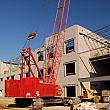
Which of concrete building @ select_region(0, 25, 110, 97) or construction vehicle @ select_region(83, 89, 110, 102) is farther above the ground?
concrete building @ select_region(0, 25, 110, 97)

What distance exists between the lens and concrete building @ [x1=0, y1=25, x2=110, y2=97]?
38719mm

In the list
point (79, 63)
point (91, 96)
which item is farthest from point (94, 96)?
point (79, 63)

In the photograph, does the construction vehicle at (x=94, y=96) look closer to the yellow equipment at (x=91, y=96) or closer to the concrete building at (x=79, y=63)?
the yellow equipment at (x=91, y=96)

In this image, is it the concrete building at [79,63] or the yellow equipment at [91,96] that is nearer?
the yellow equipment at [91,96]

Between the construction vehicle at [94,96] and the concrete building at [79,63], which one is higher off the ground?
the concrete building at [79,63]

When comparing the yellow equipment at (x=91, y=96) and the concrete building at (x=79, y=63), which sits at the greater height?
the concrete building at (x=79, y=63)

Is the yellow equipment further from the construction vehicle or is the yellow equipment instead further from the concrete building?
the concrete building

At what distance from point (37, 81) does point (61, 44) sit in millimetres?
15124

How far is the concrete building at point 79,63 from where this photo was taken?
3872 centimetres

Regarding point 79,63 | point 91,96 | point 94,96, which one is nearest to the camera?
point 91,96

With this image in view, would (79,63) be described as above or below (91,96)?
above

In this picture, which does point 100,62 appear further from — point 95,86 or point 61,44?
point 61,44

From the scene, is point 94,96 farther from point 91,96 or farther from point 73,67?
point 73,67

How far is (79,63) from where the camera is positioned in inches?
1524
